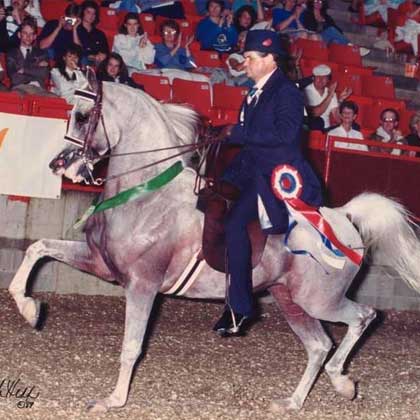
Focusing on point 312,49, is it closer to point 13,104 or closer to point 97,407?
point 13,104

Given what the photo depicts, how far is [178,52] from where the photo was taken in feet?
47.8

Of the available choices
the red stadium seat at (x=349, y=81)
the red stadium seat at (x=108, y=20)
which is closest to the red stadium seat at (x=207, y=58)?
the red stadium seat at (x=108, y=20)

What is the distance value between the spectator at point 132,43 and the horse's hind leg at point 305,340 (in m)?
6.67

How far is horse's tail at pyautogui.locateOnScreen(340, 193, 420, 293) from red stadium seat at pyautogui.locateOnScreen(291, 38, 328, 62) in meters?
8.08

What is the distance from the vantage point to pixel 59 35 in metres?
13.3

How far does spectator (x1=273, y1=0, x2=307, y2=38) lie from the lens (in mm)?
16438

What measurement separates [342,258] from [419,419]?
1.28 metres

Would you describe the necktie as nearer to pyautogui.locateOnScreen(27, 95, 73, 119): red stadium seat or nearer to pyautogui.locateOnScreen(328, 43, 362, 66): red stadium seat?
pyautogui.locateOnScreen(27, 95, 73, 119): red stadium seat

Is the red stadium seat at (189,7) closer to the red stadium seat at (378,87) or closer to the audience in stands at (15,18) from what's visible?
the red stadium seat at (378,87)

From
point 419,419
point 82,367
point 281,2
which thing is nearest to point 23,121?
point 82,367

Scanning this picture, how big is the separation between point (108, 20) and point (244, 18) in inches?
76.6

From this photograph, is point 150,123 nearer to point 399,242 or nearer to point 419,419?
point 399,242

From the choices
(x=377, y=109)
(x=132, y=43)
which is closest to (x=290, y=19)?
(x=377, y=109)

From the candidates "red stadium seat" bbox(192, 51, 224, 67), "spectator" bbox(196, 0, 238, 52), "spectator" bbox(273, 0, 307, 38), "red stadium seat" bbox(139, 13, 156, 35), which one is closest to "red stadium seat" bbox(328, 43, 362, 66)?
"spectator" bbox(273, 0, 307, 38)
